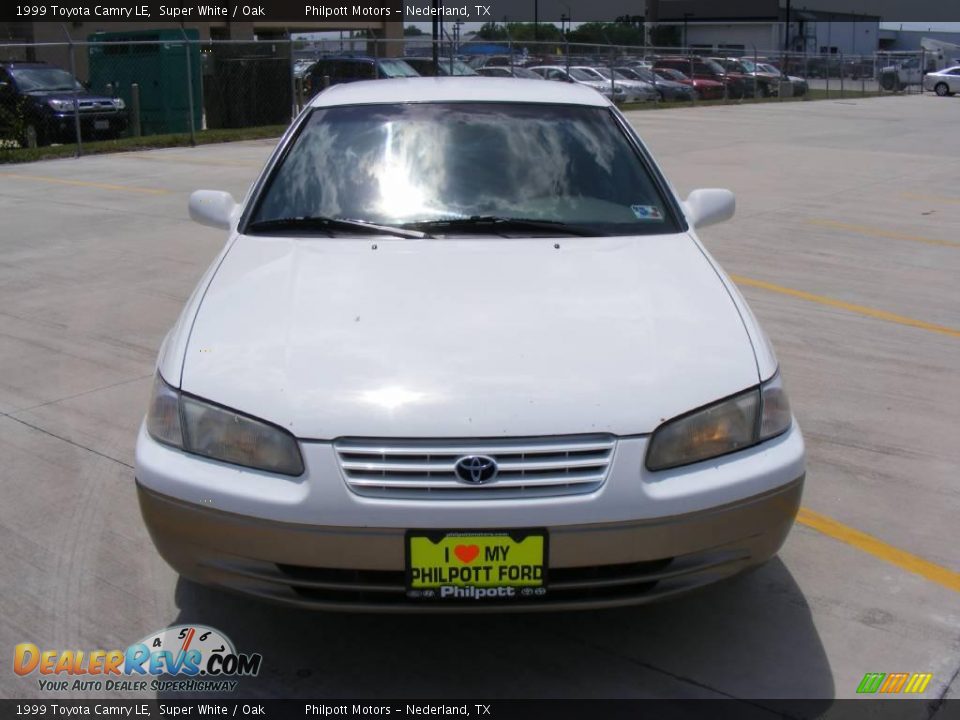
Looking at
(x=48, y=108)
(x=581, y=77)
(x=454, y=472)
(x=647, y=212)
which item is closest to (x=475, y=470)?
(x=454, y=472)

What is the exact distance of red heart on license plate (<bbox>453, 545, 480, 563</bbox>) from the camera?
2.62m

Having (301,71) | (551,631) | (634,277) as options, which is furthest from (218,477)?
(301,71)

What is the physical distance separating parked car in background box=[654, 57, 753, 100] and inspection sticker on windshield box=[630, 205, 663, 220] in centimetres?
3020

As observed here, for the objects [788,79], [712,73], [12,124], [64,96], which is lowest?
[12,124]

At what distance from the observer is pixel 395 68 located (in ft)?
72.1

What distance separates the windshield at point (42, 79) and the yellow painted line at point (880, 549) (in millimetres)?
16981

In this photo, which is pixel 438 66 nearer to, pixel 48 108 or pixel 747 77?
pixel 48 108

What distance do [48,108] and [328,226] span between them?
51.9ft

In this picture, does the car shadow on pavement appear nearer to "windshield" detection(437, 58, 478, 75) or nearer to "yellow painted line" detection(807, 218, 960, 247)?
"yellow painted line" detection(807, 218, 960, 247)

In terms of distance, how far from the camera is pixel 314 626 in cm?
326

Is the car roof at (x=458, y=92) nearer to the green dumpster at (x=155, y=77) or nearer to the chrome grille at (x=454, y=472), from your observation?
the chrome grille at (x=454, y=472)

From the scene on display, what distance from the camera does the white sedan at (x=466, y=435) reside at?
8.63ft

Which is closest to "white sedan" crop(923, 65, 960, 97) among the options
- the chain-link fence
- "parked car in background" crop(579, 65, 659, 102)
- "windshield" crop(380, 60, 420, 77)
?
the chain-link fence

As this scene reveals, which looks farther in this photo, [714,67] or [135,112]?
[714,67]
